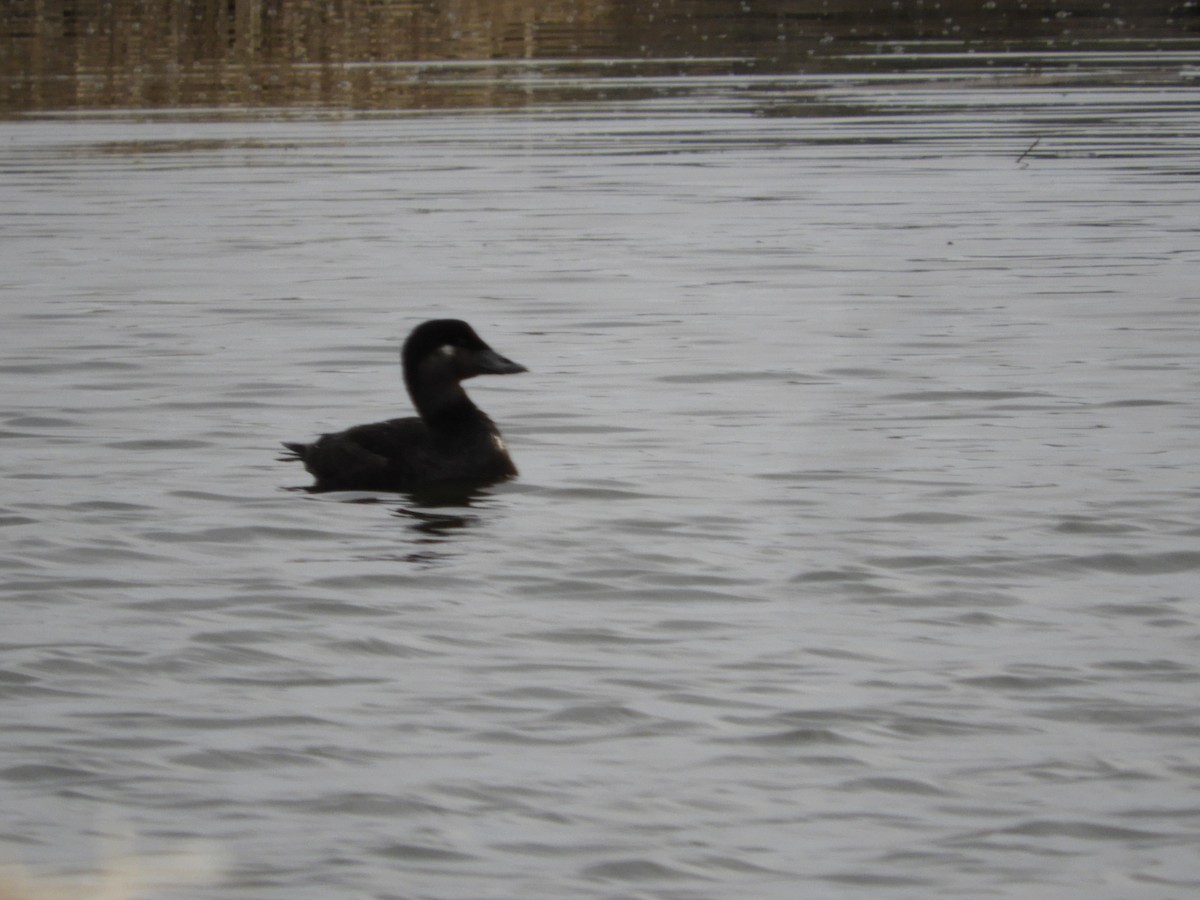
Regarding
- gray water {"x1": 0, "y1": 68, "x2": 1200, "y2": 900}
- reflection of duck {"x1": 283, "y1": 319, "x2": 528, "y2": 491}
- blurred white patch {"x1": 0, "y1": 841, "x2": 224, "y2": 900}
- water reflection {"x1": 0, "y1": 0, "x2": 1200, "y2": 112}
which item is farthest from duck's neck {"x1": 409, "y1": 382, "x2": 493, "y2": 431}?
water reflection {"x1": 0, "y1": 0, "x2": 1200, "y2": 112}

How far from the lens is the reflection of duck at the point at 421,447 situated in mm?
10828

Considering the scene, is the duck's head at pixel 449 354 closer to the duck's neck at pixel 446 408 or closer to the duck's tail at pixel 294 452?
the duck's neck at pixel 446 408

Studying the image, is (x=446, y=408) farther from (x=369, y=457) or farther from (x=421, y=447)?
(x=369, y=457)

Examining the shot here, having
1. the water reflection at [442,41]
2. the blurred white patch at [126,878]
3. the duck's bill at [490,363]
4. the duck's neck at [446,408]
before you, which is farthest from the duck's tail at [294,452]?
the water reflection at [442,41]

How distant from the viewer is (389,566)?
30.4 feet

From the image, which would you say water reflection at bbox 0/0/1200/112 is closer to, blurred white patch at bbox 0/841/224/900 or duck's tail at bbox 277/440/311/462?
duck's tail at bbox 277/440/311/462

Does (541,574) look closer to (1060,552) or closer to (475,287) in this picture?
(1060,552)

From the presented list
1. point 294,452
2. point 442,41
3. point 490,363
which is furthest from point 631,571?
point 442,41

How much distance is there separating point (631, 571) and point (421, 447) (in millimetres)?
2239

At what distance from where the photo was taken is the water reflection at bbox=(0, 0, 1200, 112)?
4019 cm

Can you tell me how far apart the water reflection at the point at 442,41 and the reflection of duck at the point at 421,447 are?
25.8m

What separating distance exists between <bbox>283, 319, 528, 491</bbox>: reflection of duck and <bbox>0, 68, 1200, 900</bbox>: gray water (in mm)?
155

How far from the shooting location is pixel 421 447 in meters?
11.0

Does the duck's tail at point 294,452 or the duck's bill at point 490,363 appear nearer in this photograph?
the duck's tail at point 294,452
